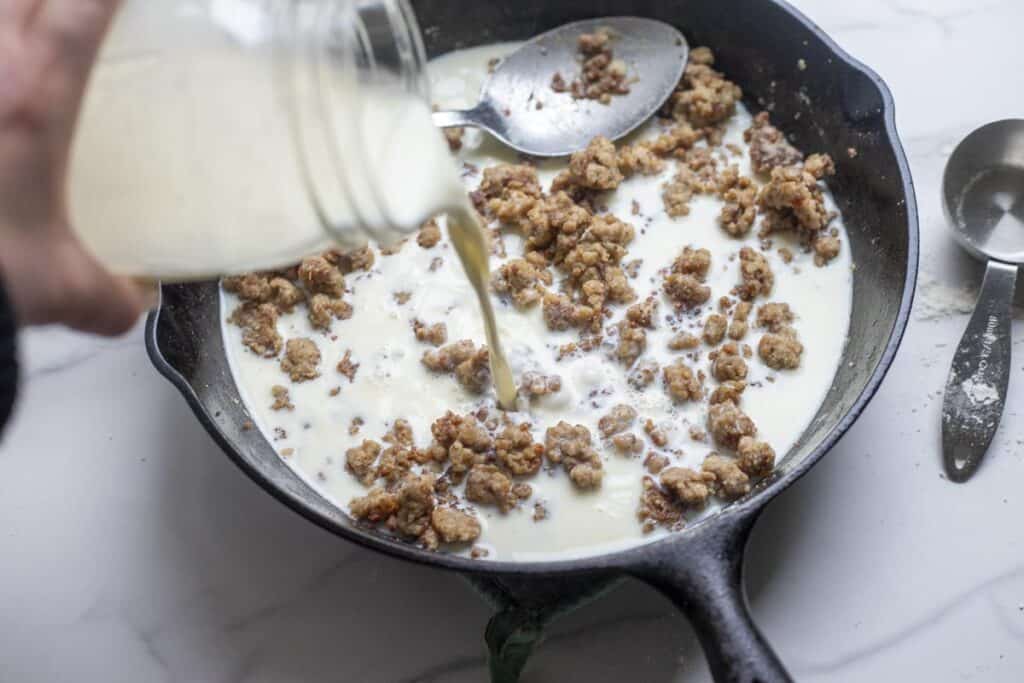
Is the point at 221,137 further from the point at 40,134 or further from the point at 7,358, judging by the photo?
the point at 7,358

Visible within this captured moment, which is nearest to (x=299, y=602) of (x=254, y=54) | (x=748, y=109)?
(x=254, y=54)

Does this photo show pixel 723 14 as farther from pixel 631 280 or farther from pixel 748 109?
pixel 631 280

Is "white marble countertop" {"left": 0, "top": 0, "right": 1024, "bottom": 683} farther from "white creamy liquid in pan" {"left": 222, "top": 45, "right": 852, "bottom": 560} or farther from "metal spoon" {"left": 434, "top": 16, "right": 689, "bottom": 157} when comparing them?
"metal spoon" {"left": 434, "top": 16, "right": 689, "bottom": 157}

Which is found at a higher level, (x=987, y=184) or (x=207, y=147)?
(x=207, y=147)

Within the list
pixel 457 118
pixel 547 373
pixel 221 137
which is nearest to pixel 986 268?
pixel 547 373

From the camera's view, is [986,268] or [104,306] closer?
[104,306]

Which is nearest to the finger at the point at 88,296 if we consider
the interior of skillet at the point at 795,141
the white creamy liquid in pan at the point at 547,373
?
the interior of skillet at the point at 795,141

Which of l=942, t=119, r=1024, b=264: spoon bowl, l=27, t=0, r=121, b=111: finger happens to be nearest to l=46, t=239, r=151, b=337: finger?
l=27, t=0, r=121, b=111: finger
